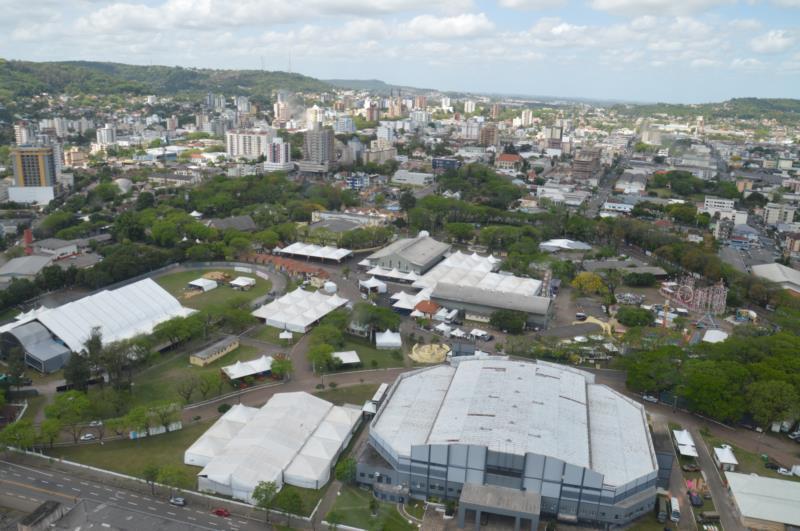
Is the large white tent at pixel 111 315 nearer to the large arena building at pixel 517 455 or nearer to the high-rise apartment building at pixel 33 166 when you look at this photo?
the large arena building at pixel 517 455

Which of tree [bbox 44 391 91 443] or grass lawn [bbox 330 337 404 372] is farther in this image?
grass lawn [bbox 330 337 404 372]

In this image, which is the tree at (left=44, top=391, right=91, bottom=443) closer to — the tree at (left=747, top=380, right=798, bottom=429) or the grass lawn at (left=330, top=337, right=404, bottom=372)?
the grass lawn at (left=330, top=337, right=404, bottom=372)

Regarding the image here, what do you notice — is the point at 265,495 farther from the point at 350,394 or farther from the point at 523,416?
the point at 523,416

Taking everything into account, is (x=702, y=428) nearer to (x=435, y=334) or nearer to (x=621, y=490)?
(x=621, y=490)

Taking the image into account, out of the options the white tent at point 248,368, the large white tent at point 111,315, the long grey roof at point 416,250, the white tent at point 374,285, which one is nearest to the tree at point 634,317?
the long grey roof at point 416,250

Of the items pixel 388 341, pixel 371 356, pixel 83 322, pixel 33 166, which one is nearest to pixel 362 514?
pixel 371 356

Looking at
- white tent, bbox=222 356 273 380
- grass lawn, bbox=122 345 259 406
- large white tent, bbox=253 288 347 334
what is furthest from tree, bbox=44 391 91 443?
large white tent, bbox=253 288 347 334
